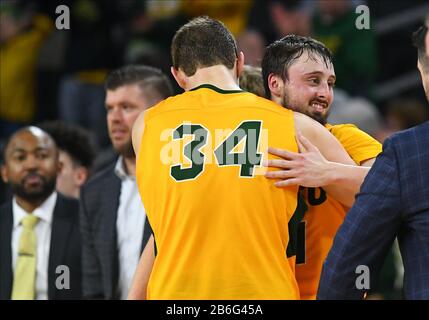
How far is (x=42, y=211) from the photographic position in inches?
239

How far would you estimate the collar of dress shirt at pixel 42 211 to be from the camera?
239 inches

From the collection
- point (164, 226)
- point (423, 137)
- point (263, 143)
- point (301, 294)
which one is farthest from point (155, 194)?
point (423, 137)

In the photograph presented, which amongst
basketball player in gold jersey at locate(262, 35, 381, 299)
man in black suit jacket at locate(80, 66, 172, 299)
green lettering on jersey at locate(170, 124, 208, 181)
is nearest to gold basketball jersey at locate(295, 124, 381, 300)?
basketball player in gold jersey at locate(262, 35, 381, 299)

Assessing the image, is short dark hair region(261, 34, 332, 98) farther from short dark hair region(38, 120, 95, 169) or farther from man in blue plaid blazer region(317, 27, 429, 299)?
short dark hair region(38, 120, 95, 169)

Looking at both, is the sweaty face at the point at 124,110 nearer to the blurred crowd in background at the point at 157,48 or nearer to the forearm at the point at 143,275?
the forearm at the point at 143,275

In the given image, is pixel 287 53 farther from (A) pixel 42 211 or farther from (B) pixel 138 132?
(A) pixel 42 211

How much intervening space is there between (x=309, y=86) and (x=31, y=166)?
7.18 ft

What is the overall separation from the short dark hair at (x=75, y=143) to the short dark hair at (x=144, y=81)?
104 centimetres

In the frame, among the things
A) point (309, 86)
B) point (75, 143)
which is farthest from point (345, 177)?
point (75, 143)

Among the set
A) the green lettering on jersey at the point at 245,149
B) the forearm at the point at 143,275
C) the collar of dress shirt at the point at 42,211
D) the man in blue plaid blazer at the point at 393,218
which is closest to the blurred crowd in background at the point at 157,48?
the collar of dress shirt at the point at 42,211

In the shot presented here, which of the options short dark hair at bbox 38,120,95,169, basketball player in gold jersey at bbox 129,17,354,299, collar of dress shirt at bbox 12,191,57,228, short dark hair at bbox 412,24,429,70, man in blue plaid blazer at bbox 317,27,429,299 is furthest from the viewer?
short dark hair at bbox 38,120,95,169

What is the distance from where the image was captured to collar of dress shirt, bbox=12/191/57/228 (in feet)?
19.9

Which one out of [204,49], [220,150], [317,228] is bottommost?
[317,228]
